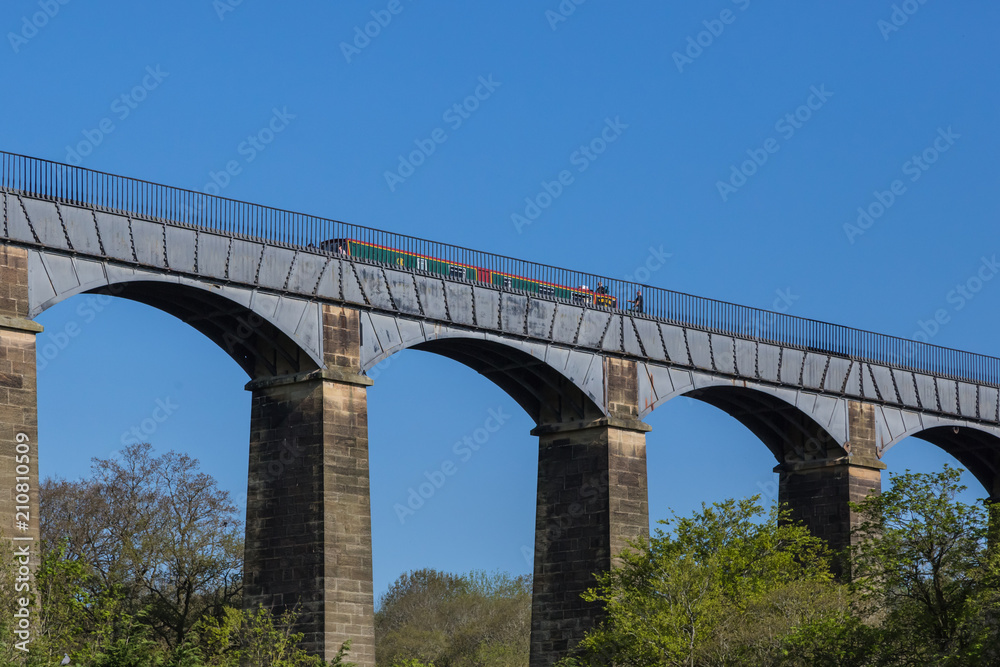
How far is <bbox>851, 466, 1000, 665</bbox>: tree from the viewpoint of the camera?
31.6 meters

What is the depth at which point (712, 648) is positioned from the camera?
3981 cm

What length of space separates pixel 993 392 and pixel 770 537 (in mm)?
18758

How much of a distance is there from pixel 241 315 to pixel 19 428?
7547mm

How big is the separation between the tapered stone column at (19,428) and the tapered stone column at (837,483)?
27395 millimetres

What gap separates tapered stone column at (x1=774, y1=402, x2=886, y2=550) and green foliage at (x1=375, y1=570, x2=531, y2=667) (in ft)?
65.5

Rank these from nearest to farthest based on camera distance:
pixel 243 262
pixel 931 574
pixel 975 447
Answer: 1. pixel 931 574
2. pixel 243 262
3. pixel 975 447

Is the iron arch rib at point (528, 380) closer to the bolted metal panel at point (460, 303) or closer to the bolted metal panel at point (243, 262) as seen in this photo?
the bolted metal panel at point (460, 303)

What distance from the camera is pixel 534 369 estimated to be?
162 ft

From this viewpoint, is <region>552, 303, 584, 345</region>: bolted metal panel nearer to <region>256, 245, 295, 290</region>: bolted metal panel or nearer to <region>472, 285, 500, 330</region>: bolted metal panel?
<region>472, 285, 500, 330</region>: bolted metal panel

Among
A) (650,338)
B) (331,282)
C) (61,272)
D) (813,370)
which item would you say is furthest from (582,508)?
(61,272)

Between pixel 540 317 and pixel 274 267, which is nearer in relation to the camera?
pixel 274 267

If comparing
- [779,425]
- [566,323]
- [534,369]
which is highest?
[566,323]

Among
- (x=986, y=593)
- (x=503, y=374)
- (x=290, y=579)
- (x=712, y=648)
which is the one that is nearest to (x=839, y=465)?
(x=503, y=374)

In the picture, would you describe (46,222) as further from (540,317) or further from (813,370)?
(813,370)
